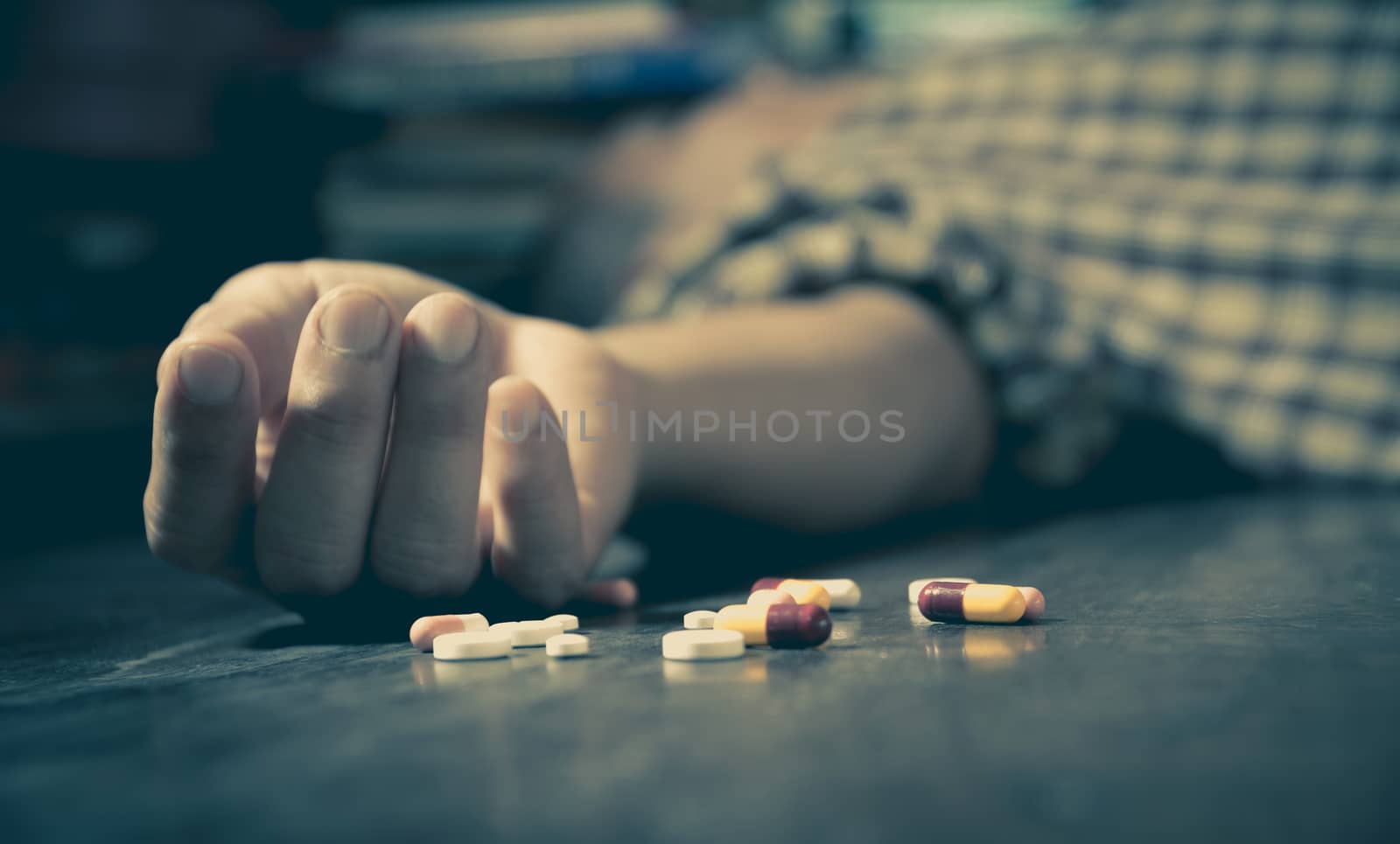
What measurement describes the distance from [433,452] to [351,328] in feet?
0.25

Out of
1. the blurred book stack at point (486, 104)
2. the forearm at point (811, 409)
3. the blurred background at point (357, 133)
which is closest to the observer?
the forearm at point (811, 409)

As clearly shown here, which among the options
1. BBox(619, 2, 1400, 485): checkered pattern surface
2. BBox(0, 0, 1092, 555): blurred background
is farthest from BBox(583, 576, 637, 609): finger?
BBox(0, 0, 1092, 555): blurred background

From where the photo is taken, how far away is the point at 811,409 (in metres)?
1.05

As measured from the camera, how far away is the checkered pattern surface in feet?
4.05

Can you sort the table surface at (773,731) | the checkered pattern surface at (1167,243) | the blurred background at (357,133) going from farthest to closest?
the blurred background at (357,133) < the checkered pattern surface at (1167,243) < the table surface at (773,731)

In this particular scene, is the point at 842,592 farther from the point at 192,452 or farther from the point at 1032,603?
the point at 192,452

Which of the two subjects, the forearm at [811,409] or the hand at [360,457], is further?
the forearm at [811,409]

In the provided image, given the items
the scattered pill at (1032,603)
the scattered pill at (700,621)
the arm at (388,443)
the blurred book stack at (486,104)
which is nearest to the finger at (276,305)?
the arm at (388,443)

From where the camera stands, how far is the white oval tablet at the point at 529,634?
0.63m

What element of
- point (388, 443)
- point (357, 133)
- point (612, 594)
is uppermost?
point (357, 133)

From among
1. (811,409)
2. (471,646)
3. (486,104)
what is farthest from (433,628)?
(486,104)

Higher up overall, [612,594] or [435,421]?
[435,421]

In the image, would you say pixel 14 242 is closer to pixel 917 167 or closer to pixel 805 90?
pixel 805 90

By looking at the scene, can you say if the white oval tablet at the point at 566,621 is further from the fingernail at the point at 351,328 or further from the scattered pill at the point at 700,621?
the fingernail at the point at 351,328
